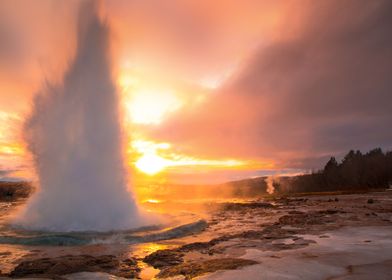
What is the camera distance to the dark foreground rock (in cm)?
731

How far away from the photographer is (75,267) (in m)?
7.55

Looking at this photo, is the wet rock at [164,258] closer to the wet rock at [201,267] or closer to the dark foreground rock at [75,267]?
the dark foreground rock at [75,267]

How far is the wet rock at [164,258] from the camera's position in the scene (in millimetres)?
8164

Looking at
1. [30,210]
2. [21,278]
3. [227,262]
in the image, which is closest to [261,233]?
[227,262]

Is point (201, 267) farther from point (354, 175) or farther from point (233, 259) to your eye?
point (354, 175)

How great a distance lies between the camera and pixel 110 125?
1769 centimetres

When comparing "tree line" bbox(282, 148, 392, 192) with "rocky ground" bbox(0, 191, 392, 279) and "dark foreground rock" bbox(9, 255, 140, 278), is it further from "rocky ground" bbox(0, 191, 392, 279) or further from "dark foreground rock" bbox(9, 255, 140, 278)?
"dark foreground rock" bbox(9, 255, 140, 278)

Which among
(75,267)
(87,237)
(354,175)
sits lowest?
(75,267)

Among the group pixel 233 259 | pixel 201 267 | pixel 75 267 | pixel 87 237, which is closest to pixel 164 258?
pixel 201 267

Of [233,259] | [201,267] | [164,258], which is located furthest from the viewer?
[164,258]

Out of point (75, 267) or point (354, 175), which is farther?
point (354, 175)

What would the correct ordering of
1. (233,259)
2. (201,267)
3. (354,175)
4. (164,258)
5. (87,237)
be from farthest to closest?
(354,175), (87,237), (164,258), (233,259), (201,267)

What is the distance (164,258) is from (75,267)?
2190mm

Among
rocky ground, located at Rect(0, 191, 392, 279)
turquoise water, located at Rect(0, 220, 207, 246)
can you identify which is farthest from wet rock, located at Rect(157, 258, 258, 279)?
turquoise water, located at Rect(0, 220, 207, 246)
